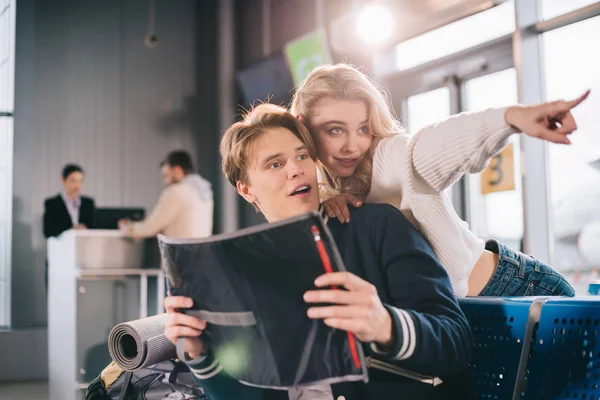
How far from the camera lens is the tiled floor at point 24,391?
490 centimetres

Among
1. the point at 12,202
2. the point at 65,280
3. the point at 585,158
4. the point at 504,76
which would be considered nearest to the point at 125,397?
the point at 65,280

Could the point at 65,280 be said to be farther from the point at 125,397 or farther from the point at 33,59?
the point at 33,59

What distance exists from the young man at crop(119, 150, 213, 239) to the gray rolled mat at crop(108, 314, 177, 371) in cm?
322

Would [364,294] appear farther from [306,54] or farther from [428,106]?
[306,54]

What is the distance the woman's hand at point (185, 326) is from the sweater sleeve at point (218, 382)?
0.03 meters

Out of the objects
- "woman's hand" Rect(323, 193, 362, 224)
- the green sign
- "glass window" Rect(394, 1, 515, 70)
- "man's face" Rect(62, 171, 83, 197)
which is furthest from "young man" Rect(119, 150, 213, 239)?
"woman's hand" Rect(323, 193, 362, 224)

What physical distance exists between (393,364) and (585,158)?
2979mm

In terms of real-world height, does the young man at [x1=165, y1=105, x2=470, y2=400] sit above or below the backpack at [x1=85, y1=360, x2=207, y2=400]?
above

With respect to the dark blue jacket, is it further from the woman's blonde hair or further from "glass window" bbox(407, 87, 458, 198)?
"glass window" bbox(407, 87, 458, 198)

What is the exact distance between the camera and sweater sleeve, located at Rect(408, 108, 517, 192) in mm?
1147

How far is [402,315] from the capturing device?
3.37 feet

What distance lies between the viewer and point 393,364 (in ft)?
3.79

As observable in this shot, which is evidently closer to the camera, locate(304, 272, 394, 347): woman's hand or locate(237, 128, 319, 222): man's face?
locate(304, 272, 394, 347): woman's hand

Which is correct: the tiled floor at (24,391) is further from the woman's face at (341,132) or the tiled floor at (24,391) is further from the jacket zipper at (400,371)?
the jacket zipper at (400,371)
